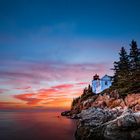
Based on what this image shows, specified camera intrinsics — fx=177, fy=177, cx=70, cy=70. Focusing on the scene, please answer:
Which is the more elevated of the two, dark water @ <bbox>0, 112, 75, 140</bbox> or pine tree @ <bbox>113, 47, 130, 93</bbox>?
pine tree @ <bbox>113, 47, 130, 93</bbox>

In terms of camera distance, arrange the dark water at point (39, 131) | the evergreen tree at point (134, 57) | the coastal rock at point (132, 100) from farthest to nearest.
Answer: the evergreen tree at point (134, 57)
the coastal rock at point (132, 100)
the dark water at point (39, 131)

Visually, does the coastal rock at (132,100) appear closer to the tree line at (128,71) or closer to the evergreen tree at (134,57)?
the tree line at (128,71)

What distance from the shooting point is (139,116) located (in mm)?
19922

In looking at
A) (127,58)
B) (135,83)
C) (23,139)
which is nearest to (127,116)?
(23,139)

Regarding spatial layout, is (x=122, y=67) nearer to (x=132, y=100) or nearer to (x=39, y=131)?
(x=132, y=100)

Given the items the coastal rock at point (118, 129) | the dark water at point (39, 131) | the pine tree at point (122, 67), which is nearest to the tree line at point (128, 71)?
the pine tree at point (122, 67)

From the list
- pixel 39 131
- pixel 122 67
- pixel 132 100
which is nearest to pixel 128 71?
pixel 122 67

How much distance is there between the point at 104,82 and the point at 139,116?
61.5 metres

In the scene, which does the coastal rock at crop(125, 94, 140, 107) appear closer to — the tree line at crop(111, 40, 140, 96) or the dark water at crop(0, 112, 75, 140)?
the tree line at crop(111, 40, 140, 96)

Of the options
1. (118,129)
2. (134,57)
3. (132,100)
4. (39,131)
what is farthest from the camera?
(134,57)

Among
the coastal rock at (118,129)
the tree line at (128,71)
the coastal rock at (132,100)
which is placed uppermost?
the tree line at (128,71)

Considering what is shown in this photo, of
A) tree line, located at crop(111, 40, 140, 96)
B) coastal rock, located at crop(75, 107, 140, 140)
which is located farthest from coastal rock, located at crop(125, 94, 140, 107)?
coastal rock, located at crop(75, 107, 140, 140)

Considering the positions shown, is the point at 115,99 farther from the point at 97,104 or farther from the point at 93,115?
the point at 93,115

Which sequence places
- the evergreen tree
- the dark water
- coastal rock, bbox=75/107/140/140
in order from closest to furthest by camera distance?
1. coastal rock, bbox=75/107/140/140
2. the dark water
3. the evergreen tree
